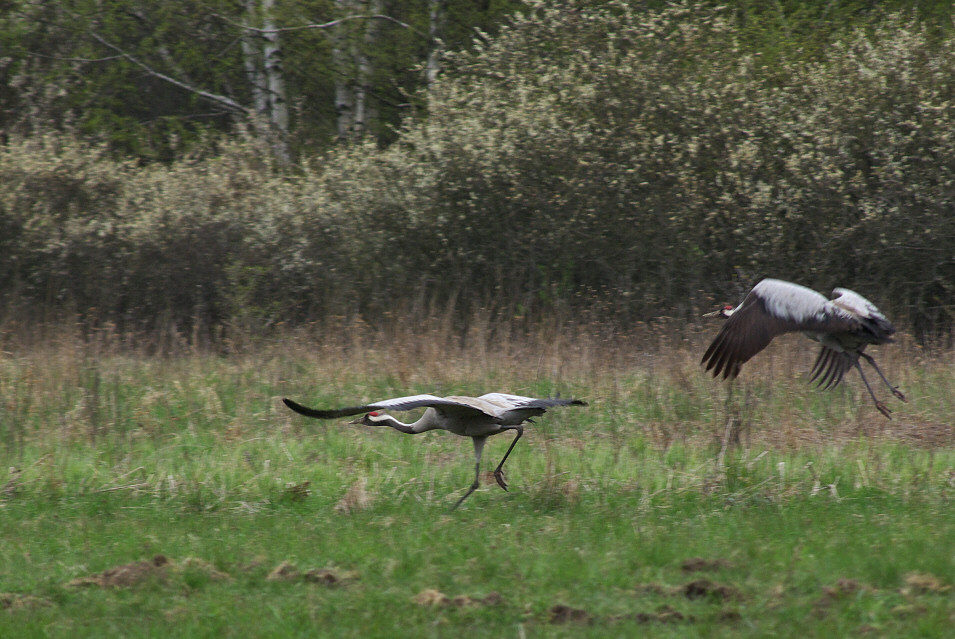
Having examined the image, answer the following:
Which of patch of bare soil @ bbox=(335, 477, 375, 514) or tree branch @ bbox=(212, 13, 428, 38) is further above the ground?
tree branch @ bbox=(212, 13, 428, 38)

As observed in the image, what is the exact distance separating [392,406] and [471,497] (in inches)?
61.8

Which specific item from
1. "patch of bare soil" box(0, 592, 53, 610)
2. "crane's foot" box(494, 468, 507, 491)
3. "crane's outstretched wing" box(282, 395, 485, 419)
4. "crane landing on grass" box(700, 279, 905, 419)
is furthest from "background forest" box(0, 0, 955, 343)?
"patch of bare soil" box(0, 592, 53, 610)

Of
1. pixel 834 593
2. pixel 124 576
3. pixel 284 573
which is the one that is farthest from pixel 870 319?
pixel 124 576

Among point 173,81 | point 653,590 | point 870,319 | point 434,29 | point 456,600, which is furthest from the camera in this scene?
point 173,81

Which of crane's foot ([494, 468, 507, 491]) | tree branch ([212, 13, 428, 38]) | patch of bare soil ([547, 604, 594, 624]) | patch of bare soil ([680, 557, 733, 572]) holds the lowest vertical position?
crane's foot ([494, 468, 507, 491])

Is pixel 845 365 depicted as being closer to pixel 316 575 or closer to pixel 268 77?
pixel 316 575

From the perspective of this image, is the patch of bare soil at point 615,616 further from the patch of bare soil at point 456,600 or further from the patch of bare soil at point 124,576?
the patch of bare soil at point 124,576

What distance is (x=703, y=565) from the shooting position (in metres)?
5.57

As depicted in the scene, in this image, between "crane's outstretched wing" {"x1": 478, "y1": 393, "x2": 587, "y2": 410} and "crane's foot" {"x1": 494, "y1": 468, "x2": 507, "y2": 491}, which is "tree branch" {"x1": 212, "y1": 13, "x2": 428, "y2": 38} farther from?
"crane's foot" {"x1": 494, "y1": 468, "x2": 507, "y2": 491}

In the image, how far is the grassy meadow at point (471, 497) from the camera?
16.8ft

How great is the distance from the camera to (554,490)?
24.5 feet

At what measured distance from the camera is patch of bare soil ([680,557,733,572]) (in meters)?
5.55

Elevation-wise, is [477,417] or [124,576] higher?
[477,417]

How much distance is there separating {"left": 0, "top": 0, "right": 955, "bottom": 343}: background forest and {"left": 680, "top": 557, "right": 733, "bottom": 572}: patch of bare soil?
8.15 m
